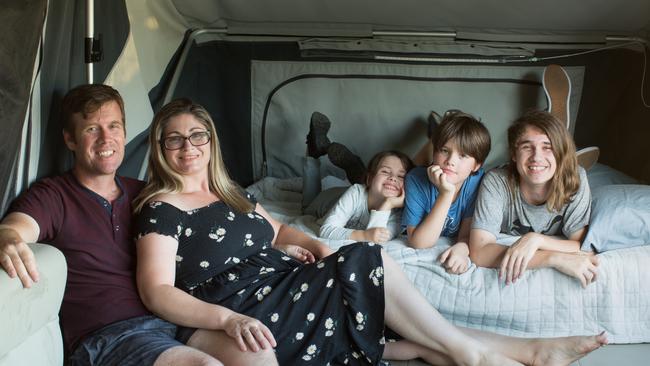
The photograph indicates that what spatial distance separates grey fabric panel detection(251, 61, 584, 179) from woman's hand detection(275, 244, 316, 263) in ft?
3.34

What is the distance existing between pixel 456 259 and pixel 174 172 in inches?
31.6

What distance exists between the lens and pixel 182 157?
1.73 meters

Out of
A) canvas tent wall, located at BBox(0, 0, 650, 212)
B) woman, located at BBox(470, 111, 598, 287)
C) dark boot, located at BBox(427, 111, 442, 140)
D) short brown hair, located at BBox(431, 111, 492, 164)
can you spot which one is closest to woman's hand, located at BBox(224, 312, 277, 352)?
woman, located at BBox(470, 111, 598, 287)

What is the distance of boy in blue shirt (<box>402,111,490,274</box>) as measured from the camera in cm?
195

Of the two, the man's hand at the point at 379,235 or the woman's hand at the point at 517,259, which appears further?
the man's hand at the point at 379,235

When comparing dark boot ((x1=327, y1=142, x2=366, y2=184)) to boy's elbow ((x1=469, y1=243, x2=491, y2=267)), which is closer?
boy's elbow ((x1=469, y1=243, x2=491, y2=267))

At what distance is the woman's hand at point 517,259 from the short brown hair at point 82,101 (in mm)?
1130

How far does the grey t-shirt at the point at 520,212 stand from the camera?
192 cm

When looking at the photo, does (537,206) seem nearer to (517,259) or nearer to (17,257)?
(517,259)

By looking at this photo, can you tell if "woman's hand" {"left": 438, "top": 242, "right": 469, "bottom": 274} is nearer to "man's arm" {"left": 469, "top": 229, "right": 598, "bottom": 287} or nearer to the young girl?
"man's arm" {"left": 469, "top": 229, "right": 598, "bottom": 287}

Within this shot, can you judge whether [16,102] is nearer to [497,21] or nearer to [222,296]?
[222,296]

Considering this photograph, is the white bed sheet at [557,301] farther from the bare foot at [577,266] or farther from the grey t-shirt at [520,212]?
the grey t-shirt at [520,212]

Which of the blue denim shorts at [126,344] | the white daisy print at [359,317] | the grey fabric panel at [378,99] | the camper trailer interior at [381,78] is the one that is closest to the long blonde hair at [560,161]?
the camper trailer interior at [381,78]

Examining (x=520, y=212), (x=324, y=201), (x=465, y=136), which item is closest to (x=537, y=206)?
(x=520, y=212)
